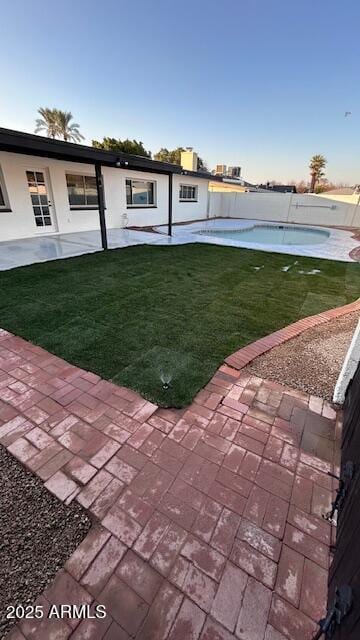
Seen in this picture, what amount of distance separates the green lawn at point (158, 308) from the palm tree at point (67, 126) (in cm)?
2278

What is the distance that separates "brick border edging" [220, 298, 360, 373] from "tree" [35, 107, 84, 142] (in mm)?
27338

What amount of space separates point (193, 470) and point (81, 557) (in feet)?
2.40

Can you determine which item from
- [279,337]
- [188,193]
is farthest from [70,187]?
[279,337]

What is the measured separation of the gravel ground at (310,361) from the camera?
2582 millimetres

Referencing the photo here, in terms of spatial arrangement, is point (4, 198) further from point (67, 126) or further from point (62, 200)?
point (67, 126)

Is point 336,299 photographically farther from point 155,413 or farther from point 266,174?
point 266,174

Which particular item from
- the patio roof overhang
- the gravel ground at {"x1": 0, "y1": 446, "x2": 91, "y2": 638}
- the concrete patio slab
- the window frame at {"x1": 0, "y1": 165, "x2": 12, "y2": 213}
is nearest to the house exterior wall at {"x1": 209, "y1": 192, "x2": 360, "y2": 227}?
the concrete patio slab

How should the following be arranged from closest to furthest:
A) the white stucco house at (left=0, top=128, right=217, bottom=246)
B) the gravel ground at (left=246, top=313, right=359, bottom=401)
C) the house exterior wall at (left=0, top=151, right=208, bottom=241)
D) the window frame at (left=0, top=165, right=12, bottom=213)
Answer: the gravel ground at (left=246, top=313, right=359, bottom=401) < the white stucco house at (left=0, top=128, right=217, bottom=246) < the window frame at (left=0, top=165, right=12, bottom=213) < the house exterior wall at (left=0, top=151, right=208, bottom=241)

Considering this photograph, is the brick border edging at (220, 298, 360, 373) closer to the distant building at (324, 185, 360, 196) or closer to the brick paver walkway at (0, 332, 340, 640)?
the brick paver walkway at (0, 332, 340, 640)

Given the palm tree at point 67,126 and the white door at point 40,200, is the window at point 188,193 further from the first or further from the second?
the palm tree at point 67,126

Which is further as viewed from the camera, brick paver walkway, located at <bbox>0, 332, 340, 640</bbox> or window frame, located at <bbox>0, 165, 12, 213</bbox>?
window frame, located at <bbox>0, 165, 12, 213</bbox>

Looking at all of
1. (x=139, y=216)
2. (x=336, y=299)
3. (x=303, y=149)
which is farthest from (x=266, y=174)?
(x=336, y=299)

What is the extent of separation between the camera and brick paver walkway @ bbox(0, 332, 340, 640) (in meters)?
1.14

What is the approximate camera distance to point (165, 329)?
11.3 feet
